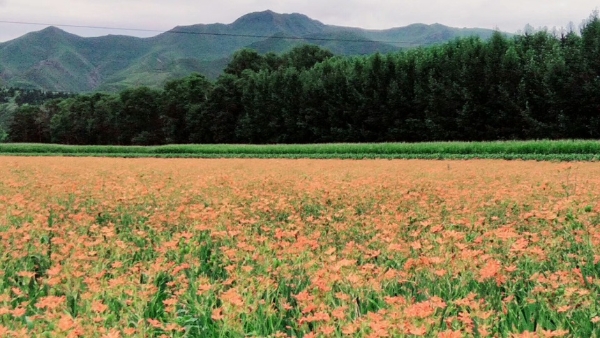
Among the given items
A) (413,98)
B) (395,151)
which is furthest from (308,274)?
(413,98)

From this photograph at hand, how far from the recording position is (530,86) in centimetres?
4572

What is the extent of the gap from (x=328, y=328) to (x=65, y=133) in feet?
343

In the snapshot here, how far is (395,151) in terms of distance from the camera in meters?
36.1

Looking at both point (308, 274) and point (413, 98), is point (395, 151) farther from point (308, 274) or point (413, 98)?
point (308, 274)

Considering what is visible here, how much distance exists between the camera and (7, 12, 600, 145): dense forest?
143 ft

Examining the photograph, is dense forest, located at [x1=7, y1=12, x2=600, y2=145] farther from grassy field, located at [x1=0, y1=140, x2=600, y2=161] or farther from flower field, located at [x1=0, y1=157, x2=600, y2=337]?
flower field, located at [x1=0, y1=157, x2=600, y2=337]

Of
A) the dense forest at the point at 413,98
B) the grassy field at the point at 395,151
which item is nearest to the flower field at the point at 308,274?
the grassy field at the point at 395,151

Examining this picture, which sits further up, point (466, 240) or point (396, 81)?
point (396, 81)

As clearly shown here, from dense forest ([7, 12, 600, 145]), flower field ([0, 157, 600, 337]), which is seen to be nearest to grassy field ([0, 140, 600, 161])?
dense forest ([7, 12, 600, 145])

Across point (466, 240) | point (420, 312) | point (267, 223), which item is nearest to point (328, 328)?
point (420, 312)

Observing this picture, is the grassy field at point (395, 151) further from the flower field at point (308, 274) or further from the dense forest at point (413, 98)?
the flower field at point (308, 274)

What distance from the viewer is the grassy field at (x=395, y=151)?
1128 inches

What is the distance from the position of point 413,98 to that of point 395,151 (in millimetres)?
19290

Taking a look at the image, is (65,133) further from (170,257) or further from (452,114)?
(170,257)
